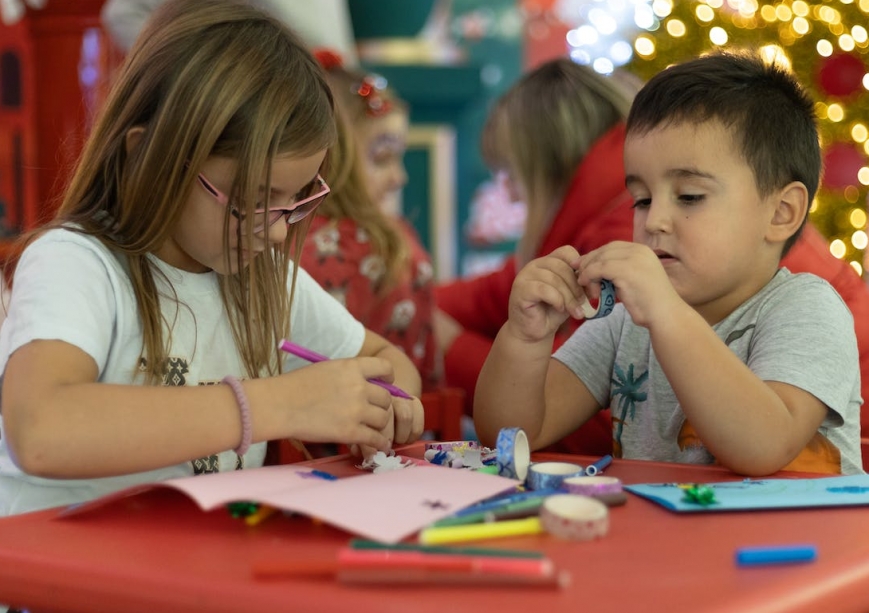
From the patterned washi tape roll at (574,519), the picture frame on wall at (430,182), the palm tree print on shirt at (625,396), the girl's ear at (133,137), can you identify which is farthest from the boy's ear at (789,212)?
the picture frame on wall at (430,182)

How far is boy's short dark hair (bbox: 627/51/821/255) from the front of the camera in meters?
1.19

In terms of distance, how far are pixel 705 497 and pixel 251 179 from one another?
1.76 feet

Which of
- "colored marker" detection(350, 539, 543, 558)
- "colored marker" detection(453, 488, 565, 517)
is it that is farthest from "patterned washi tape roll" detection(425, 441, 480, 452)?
"colored marker" detection(350, 539, 543, 558)

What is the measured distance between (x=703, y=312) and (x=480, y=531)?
2.08 feet

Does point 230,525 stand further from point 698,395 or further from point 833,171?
point 833,171

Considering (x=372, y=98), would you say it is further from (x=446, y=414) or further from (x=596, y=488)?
(x=596, y=488)

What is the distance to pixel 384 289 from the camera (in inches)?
81.3

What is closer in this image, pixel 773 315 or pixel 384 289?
pixel 773 315

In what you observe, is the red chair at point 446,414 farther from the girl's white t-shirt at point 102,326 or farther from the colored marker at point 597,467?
the colored marker at point 597,467

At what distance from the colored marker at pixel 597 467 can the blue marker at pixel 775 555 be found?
26cm

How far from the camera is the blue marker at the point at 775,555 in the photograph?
648 mm

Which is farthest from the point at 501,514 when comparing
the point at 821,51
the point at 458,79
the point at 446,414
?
the point at 458,79

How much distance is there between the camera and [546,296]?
44.1 inches

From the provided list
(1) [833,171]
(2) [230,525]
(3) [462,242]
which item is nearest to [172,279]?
(2) [230,525]
